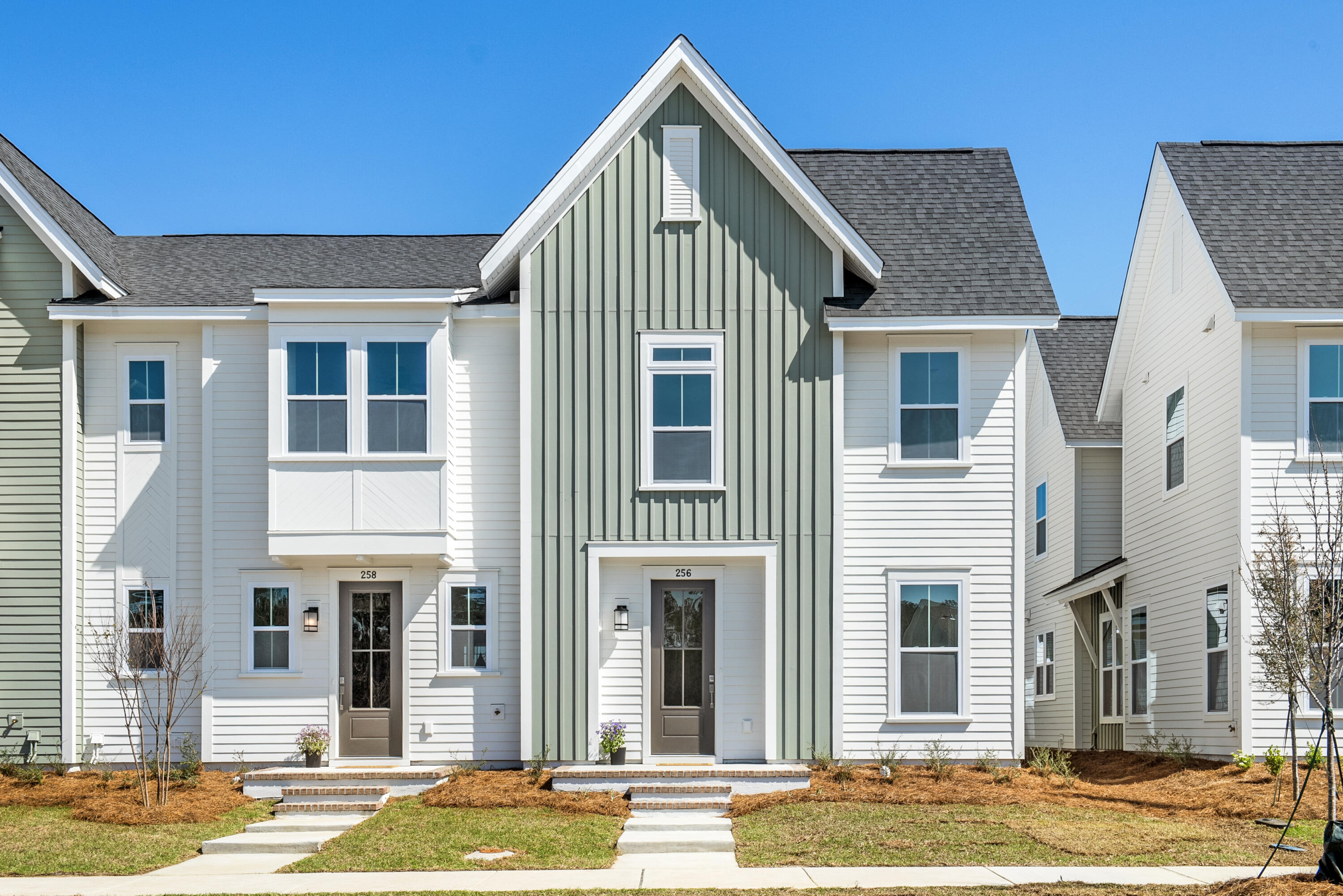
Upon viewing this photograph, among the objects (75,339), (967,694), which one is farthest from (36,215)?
(967,694)

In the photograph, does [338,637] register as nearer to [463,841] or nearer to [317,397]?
[317,397]

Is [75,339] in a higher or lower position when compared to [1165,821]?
higher

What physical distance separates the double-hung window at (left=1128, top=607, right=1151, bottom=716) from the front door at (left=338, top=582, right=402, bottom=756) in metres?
11.3

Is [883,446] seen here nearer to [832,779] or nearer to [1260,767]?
[832,779]

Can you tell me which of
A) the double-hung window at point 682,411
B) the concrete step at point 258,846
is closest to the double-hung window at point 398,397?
the double-hung window at point 682,411

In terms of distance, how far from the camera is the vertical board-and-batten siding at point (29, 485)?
16594 mm

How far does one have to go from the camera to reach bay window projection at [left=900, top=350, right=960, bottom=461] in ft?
54.2

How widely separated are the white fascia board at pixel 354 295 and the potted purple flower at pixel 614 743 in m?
5.65

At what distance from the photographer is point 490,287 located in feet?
55.2

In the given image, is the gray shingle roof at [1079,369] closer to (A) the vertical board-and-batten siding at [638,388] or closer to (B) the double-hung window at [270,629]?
(A) the vertical board-and-batten siding at [638,388]

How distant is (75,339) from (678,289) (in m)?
7.79

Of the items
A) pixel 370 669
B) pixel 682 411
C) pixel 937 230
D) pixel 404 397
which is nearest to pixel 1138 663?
pixel 937 230

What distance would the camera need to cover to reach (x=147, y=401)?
1706cm

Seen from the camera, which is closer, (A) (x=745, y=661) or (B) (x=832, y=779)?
(B) (x=832, y=779)
